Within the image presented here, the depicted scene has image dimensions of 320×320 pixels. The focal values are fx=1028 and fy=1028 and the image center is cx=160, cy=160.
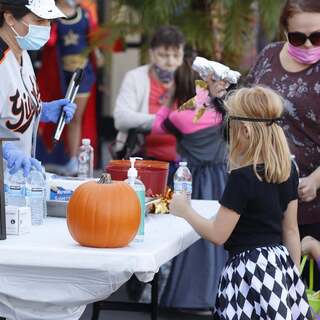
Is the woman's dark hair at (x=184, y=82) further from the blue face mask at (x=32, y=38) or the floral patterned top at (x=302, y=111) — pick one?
the blue face mask at (x=32, y=38)

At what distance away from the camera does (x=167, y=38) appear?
684 cm

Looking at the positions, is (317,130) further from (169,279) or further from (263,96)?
(169,279)

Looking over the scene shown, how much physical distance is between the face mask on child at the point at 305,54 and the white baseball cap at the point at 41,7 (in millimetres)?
1015

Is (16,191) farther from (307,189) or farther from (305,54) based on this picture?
→ (305,54)

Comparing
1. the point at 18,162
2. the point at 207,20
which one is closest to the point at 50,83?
the point at 207,20

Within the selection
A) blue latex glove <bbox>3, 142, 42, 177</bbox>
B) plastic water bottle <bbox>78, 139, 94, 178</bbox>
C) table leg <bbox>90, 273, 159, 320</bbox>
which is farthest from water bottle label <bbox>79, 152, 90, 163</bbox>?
blue latex glove <bbox>3, 142, 42, 177</bbox>

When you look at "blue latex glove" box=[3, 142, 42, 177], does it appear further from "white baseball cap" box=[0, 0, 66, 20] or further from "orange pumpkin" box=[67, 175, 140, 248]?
"white baseball cap" box=[0, 0, 66, 20]

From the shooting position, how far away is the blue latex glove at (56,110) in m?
4.67

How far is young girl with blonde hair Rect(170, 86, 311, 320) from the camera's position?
3.78 metres

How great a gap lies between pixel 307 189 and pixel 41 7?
1366 mm

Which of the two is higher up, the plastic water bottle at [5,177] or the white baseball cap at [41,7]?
the white baseball cap at [41,7]

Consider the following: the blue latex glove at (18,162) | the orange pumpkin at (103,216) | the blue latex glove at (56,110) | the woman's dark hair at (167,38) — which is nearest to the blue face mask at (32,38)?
the blue latex glove at (56,110)

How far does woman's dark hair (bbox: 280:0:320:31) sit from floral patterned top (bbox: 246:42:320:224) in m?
0.18

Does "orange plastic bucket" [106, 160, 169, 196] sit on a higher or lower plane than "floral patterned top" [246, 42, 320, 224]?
lower
